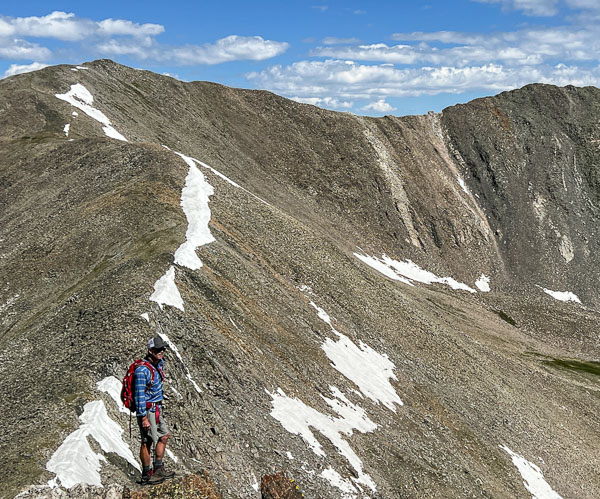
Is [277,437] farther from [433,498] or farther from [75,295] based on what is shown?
[75,295]

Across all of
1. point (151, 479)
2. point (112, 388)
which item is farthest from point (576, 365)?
point (151, 479)

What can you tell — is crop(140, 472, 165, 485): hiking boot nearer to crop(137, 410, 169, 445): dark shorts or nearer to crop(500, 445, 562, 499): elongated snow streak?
crop(137, 410, 169, 445): dark shorts

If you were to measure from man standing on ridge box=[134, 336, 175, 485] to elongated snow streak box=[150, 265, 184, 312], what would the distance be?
34.7ft

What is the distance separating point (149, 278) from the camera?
28734mm

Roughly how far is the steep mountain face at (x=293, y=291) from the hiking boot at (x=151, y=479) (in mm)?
625

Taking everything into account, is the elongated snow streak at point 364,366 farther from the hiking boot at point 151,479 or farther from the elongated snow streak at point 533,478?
the hiking boot at point 151,479

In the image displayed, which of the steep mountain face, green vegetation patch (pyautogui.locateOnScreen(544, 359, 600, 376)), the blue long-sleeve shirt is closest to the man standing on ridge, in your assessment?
the blue long-sleeve shirt

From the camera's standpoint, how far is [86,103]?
76250 mm

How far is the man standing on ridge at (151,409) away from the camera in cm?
1537

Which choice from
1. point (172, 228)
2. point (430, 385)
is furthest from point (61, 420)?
point (430, 385)

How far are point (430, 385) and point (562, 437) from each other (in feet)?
A: 43.2

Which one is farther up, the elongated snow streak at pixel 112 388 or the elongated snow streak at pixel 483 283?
the elongated snow streak at pixel 112 388

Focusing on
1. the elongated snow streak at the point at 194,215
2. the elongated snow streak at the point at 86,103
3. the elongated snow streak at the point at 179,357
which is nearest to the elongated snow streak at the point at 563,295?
the elongated snow streak at the point at 194,215

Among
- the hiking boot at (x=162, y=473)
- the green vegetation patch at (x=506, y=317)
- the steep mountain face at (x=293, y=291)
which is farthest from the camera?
the green vegetation patch at (x=506, y=317)
